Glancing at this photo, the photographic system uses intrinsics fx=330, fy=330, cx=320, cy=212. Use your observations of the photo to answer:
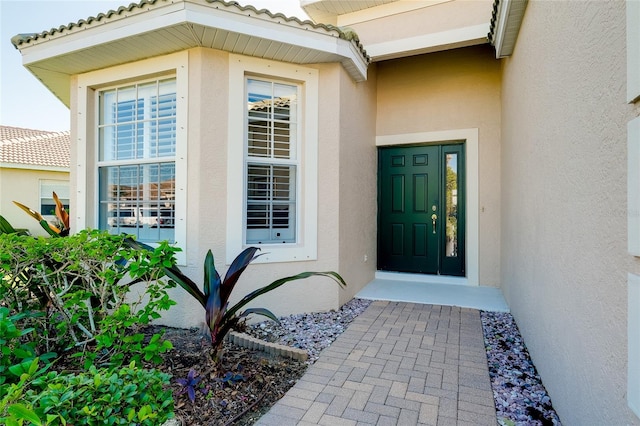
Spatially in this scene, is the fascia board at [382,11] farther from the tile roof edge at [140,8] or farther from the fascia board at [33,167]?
the fascia board at [33,167]

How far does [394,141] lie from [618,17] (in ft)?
17.1

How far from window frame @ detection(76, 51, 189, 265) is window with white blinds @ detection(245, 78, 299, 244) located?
0.81 meters

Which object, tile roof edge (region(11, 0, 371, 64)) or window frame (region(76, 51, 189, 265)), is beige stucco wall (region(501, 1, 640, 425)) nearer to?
tile roof edge (region(11, 0, 371, 64))

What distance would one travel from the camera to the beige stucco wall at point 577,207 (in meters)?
1.50

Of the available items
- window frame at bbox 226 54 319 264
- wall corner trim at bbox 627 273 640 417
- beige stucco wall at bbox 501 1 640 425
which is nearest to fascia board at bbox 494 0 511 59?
beige stucco wall at bbox 501 1 640 425

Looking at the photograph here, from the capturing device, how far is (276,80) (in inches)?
183

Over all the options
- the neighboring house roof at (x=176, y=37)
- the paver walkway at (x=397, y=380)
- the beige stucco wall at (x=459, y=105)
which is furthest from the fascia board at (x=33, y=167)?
the paver walkway at (x=397, y=380)

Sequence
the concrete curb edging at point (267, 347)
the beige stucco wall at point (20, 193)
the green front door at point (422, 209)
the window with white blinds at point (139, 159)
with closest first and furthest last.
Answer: the concrete curb edging at point (267, 347) < the window with white blinds at point (139, 159) < the green front door at point (422, 209) < the beige stucco wall at point (20, 193)

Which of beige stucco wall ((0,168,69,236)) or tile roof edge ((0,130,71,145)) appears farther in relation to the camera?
tile roof edge ((0,130,71,145))

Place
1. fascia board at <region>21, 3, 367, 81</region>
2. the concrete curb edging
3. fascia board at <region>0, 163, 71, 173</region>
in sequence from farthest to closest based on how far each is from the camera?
fascia board at <region>0, 163, 71, 173</region> → fascia board at <region>21, 3, 367, 81</region> → the concrete curb edging

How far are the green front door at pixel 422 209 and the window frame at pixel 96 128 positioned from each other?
13.1ft

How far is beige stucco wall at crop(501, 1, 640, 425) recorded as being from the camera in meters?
1.50

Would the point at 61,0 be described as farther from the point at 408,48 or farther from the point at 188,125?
the point at 408,48

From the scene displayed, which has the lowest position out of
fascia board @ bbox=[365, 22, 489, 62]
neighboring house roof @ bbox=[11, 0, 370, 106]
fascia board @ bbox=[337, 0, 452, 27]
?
neighboring house roof @ bbox=[11, 0, 370, 106]
